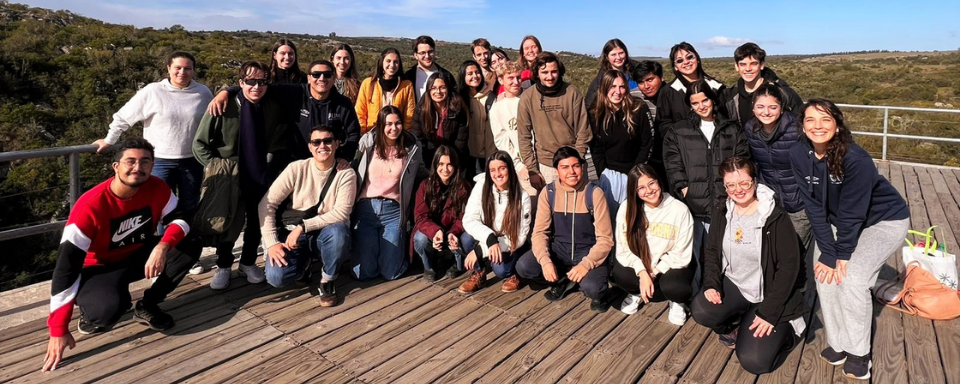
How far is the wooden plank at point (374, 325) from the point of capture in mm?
3197

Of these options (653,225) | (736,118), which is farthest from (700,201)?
(736,118)

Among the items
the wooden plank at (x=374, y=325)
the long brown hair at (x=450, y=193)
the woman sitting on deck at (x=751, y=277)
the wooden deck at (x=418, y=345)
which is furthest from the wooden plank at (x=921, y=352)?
the long brown hair at (x=450, y=193)

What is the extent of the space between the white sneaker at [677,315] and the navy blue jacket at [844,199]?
85 centimetres

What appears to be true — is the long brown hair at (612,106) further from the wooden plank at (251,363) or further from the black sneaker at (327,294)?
the wooden plank at (251,363)

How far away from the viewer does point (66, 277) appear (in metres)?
2.90

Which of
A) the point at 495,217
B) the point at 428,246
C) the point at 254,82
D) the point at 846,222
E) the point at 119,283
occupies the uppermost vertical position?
the point at 254,82

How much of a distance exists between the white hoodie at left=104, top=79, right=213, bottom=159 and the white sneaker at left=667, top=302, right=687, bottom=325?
11.8 feet

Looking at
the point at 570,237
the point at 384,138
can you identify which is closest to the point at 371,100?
the point at 384,138

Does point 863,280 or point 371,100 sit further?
point 371,100

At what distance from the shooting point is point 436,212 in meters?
4.23

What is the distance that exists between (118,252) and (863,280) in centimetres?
423

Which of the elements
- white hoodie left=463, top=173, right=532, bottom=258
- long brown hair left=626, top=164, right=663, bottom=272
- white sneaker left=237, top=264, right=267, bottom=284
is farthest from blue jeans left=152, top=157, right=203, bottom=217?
long brown hair left=626, top=164, right=663, bottom=272

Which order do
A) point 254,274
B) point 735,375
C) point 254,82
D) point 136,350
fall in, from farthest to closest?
point 254,274 → point 254,82 → point 136,350 → point 735,375

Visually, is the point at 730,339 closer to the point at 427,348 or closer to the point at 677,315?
the point at 677,315
